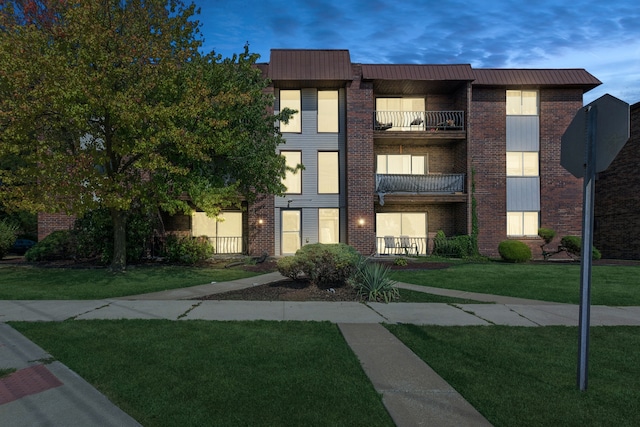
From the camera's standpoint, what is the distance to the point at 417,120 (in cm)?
2241

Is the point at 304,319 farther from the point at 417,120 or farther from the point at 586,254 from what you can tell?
the point at 417,120

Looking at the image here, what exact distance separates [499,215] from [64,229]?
69.3 ft

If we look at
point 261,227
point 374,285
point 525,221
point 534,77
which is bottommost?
point 374,285

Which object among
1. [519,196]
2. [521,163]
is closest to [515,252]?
[519,196]

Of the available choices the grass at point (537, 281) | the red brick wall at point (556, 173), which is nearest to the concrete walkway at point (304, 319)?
the grass at point (537, 281)

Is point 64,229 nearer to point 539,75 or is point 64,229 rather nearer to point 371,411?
point 371,411

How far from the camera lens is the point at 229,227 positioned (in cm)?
2277

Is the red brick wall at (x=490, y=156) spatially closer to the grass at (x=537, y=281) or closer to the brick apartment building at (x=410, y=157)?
the brick apartment building at (x=410, y=157)

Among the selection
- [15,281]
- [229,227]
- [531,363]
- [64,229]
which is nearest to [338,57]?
[229,227]

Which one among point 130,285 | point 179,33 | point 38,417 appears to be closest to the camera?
point 38,417

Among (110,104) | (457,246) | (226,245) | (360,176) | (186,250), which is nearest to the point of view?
(110,104)

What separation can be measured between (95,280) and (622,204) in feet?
79.9

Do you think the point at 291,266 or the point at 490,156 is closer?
the point at 291,266

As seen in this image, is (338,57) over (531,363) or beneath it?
over
